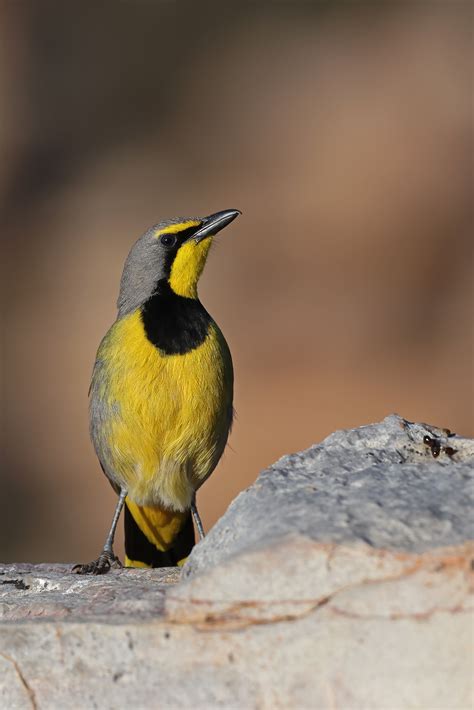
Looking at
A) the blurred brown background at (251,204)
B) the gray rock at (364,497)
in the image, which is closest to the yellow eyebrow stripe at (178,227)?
the gray rock at (364,497)

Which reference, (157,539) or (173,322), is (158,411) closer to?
(173,322)

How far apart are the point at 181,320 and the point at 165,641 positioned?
236 cm

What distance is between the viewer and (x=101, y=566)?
5453mm

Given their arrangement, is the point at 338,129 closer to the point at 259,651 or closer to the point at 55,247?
the point at 55,247

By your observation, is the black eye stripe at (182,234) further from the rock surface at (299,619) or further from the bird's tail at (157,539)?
the rock surface at (299,619)

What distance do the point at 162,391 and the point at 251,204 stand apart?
1034 centimetres

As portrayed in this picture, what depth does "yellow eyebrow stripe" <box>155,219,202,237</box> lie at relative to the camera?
5738 mm

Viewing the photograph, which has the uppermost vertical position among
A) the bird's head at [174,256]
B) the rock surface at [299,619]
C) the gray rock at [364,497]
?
the bird's head at [174,256]

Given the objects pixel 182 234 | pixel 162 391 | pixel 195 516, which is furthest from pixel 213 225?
pixel 195 516

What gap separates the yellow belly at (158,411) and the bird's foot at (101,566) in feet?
1.07

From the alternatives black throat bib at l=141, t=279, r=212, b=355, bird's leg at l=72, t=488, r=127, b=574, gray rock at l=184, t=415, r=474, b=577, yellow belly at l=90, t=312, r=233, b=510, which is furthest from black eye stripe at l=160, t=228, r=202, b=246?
gray rock at l=184, t=415, r=474, b=577

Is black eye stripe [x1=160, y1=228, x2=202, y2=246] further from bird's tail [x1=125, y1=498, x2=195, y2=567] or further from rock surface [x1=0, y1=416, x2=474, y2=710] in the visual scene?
rock surface [x1=0, y1=416, x2=474, y2=710]

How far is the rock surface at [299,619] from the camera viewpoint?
10.1 feet

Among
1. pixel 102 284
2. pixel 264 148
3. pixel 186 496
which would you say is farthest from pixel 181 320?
pixel 264 148
